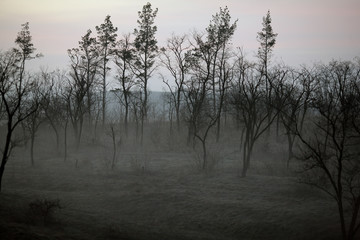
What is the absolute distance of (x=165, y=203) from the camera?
21062 millimetres

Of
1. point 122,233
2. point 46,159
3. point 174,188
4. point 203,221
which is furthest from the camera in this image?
point 46,159

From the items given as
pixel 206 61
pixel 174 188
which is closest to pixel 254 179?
pixel 174 188

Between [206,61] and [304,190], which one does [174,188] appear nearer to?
[304,190]

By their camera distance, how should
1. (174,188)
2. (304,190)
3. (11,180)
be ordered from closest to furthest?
(304,190)
(174,188)
(11,180)

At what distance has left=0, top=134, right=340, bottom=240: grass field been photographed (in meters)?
15.7

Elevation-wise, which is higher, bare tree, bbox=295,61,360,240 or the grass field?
bare tree, bbox=295,61,360,240

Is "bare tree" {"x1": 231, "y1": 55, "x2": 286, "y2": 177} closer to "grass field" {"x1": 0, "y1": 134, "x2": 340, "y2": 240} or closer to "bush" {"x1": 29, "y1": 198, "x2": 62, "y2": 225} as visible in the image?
"grass field" {"x1": 0, "y1": 134, "x2": 340, "y2": 240}

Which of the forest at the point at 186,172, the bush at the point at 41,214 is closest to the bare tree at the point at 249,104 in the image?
the forest at the point at 186,172

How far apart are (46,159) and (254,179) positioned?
22.9m

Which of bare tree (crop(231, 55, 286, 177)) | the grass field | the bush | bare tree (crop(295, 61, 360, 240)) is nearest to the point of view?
bare tree (crop(295, 61, 360, 240))

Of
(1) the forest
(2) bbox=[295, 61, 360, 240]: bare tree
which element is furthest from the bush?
(2) bbox=[295, 61, 360, 240]: bare tree

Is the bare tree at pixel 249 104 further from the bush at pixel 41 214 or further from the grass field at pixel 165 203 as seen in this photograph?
the bush at pixel 41 214

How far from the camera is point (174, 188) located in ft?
78.6

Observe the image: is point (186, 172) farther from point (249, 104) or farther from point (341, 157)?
point (341, 157)
